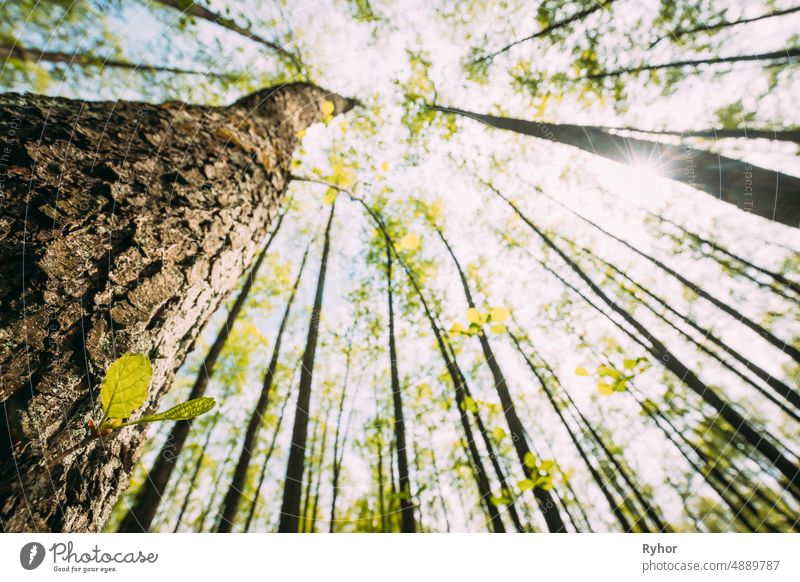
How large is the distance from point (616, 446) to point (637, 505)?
5557mm

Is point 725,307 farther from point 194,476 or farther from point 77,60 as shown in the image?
point 194,476

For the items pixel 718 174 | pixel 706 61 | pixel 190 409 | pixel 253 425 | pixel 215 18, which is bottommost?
pixel 190 409

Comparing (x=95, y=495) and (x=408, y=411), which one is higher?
(x=408, y=411)

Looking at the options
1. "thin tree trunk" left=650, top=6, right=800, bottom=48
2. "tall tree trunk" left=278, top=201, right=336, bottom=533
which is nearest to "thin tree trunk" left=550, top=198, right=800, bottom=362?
"thin tree trunk" left=650, top=6, right=800, bottom=48

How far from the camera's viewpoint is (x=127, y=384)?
0.71 metres

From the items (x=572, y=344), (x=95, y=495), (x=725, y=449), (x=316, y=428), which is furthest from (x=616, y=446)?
(x=95, y=495)

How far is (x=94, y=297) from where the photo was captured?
0.88m

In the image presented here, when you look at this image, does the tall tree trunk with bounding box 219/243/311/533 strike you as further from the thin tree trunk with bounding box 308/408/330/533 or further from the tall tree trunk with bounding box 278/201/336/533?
the thin tree trunk with bounding box 308/408/330/533

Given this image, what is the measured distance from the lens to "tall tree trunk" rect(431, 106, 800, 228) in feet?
5.00

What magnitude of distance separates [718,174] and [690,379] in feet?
25.8

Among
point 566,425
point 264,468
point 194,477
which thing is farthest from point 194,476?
point 566,425
